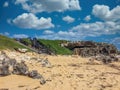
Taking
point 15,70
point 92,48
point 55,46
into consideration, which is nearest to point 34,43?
point 55,46

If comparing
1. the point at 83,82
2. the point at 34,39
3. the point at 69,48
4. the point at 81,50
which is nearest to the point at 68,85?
the point at 83,82

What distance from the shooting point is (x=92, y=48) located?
104 meters

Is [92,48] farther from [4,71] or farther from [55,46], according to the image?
[4,71]

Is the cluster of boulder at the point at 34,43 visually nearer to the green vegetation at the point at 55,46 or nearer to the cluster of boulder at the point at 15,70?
the green vegetation at the point at 55,46

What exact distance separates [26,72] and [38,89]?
378 centimetres

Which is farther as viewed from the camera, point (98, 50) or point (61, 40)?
point (61, 40)

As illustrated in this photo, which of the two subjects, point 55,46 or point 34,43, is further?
point 55,46

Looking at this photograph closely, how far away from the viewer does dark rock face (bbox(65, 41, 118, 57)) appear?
95.9m

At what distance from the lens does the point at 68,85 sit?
23.9m

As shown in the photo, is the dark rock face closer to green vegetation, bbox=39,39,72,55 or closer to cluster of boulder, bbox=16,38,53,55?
green vegetation, bbox=39,39,72,55

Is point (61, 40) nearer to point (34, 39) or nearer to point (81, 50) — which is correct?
point (34, 39)

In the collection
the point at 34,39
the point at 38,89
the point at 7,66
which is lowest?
the point at 38,89

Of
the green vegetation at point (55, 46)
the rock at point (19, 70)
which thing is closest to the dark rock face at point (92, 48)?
the green vegetation at point (55, 46)

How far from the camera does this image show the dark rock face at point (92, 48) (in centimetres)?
9586
